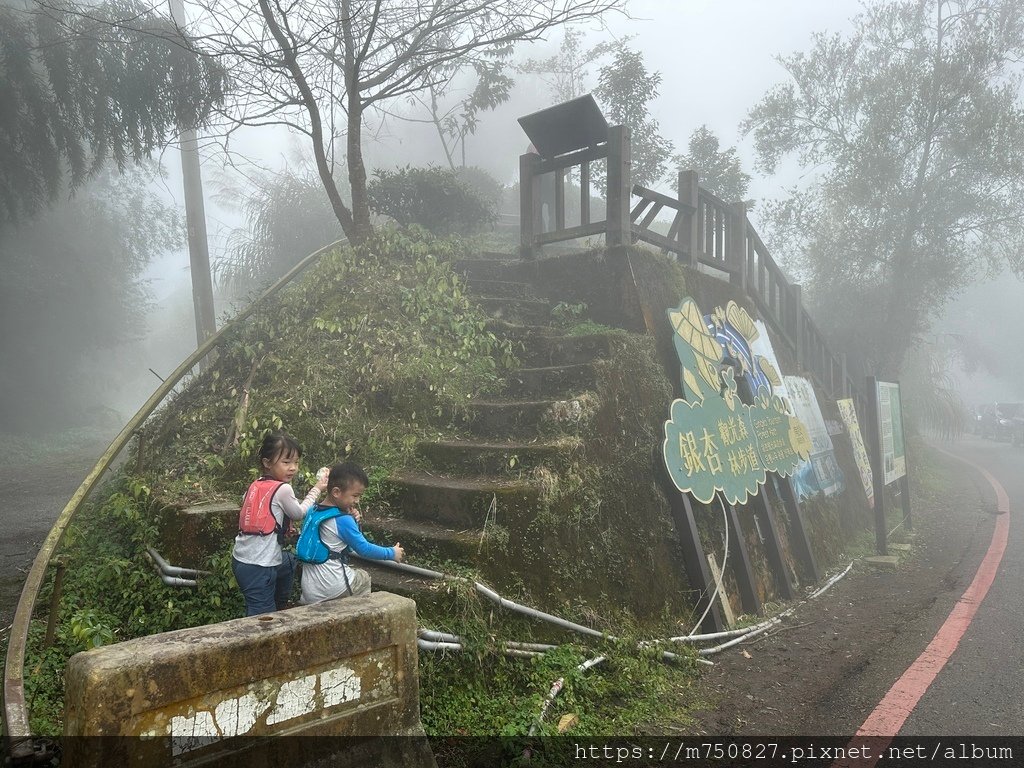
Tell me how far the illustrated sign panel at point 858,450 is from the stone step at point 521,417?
7.24m

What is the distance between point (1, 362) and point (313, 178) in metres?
11.2

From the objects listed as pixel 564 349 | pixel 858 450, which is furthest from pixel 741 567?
pixel 858 450

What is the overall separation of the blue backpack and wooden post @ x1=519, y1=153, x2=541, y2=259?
5.39m

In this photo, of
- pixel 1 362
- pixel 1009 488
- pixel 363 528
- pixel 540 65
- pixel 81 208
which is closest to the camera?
pixel 363 528

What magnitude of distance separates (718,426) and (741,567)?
1308 mm

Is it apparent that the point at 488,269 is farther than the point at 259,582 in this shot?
Yes

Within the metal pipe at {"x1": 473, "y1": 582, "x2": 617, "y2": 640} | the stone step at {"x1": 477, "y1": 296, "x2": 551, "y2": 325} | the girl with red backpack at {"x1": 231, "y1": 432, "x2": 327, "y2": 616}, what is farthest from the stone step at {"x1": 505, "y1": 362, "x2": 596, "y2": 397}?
the girl with red backpack at {"x1": 231, "y1": 432, "x2": 327, "y2": 616}

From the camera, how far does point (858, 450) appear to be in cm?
1089

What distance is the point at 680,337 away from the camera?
21.1 feet

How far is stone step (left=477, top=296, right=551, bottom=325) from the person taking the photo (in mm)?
7359

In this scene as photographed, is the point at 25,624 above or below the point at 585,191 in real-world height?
below

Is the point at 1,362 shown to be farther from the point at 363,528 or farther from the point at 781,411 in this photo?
the point at 781,411

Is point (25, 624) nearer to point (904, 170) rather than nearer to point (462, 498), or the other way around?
point (462, 498)

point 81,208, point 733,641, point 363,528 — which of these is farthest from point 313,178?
point 733,641
